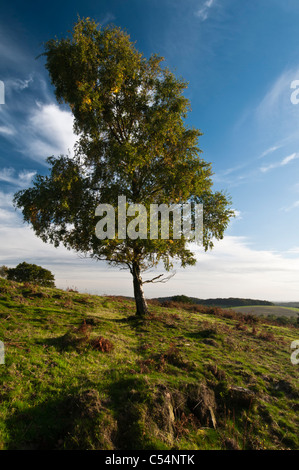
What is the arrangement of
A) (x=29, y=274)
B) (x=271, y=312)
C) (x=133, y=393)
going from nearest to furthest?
(x=133, y=393) < (x=29, y=274) < (x=271, y=312)

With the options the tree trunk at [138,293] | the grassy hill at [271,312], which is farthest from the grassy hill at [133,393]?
the grassy hill at [271,312]

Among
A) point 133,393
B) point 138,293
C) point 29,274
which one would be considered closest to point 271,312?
point 138,293

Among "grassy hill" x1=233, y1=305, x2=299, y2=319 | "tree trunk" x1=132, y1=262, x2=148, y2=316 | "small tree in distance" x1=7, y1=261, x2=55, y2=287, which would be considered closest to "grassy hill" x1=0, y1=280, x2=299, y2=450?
"tree trunk" x1=132, y1=262, x2=148, y2=316

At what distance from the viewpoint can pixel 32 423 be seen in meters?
5.59

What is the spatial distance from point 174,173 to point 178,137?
3720 mm

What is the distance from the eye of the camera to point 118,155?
1555 cm

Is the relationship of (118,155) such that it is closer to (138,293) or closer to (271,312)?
(138,293)

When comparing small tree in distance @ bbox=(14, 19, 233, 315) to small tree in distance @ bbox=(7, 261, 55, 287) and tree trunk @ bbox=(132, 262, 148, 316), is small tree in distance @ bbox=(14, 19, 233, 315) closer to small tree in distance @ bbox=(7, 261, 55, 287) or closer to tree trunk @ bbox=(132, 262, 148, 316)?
tree trunk @ bbox=(132, 262, 148, 316)

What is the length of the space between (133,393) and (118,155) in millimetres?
13409

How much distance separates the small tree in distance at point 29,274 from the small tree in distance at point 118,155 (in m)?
27.7

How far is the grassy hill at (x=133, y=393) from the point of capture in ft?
18.2

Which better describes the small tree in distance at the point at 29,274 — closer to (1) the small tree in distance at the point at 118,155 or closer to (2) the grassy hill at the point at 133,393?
(1) the small tree in distance at the point at 118,155
